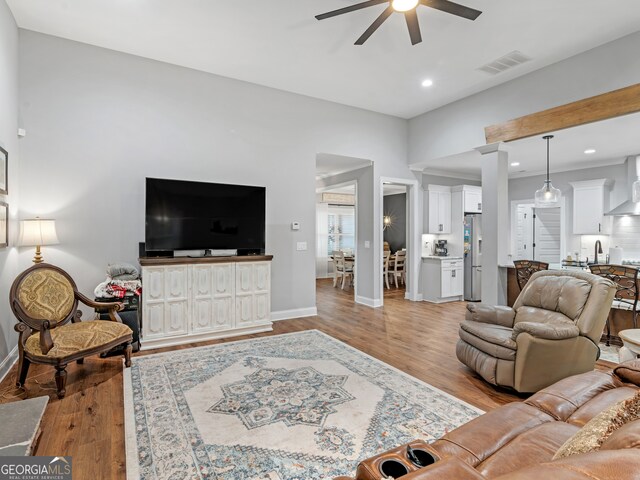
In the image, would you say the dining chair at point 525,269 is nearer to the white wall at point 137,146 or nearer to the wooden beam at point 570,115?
the wooden beam at point 570,115

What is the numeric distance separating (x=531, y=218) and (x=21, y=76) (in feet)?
33.6

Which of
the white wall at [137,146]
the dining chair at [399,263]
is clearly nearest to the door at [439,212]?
the dining chair at [399,263]

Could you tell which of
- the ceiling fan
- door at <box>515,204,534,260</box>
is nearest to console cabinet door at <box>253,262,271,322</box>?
the ceiling fan

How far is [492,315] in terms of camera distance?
343 cm

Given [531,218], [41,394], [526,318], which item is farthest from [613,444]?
[531,218]

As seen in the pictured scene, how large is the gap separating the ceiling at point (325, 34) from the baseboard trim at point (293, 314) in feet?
11.4

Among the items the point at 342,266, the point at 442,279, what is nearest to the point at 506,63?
the point at 442,279

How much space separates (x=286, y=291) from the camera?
5.41 m

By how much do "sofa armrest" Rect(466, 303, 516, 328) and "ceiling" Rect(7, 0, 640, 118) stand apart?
2947 mm

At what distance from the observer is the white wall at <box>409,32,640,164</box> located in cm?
385

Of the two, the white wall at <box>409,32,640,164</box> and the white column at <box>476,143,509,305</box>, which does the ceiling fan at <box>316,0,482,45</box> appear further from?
the white column at <box>476,143,509,305</box>

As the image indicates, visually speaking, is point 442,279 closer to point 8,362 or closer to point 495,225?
point 495,225

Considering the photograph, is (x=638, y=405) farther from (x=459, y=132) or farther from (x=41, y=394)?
(x=459, y=132)

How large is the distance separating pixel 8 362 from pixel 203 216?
2.39 m
